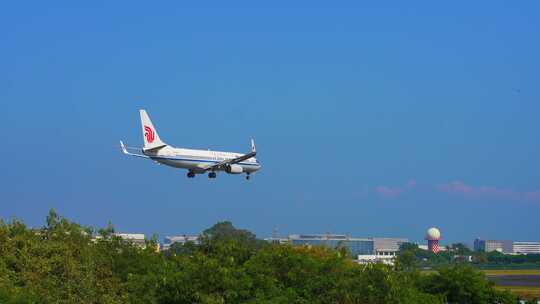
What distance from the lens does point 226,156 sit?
116 m

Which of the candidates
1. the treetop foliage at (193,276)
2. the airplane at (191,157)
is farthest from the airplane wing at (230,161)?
the treetop foliage at (193,276)

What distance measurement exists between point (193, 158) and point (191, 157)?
13.4 inches

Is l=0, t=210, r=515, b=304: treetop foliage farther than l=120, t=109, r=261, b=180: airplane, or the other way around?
l=120, t=109, r=261, b=180: airplane

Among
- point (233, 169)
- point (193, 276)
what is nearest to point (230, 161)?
point (233, 169)

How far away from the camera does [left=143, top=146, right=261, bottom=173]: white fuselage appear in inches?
4218

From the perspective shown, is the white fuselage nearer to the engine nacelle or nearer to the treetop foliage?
the engine nacelle

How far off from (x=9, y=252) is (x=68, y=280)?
18.5 feet

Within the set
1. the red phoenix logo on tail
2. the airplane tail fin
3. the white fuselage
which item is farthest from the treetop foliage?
the red phoenix logo on tail

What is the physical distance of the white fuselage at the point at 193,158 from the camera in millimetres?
107125

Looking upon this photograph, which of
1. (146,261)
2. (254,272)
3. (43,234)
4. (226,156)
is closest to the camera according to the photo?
(254,272)

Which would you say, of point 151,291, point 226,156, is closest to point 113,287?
point 151,291

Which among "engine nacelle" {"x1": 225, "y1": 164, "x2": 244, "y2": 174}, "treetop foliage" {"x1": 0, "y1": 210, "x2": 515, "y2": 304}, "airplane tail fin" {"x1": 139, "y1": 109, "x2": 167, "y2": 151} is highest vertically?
"airplane tail fin" {"x1": 139, "y1": 109, "x2": 167, "y2": 151}

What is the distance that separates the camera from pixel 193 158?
111 meters

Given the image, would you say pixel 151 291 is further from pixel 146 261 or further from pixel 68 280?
pixel 146 261
